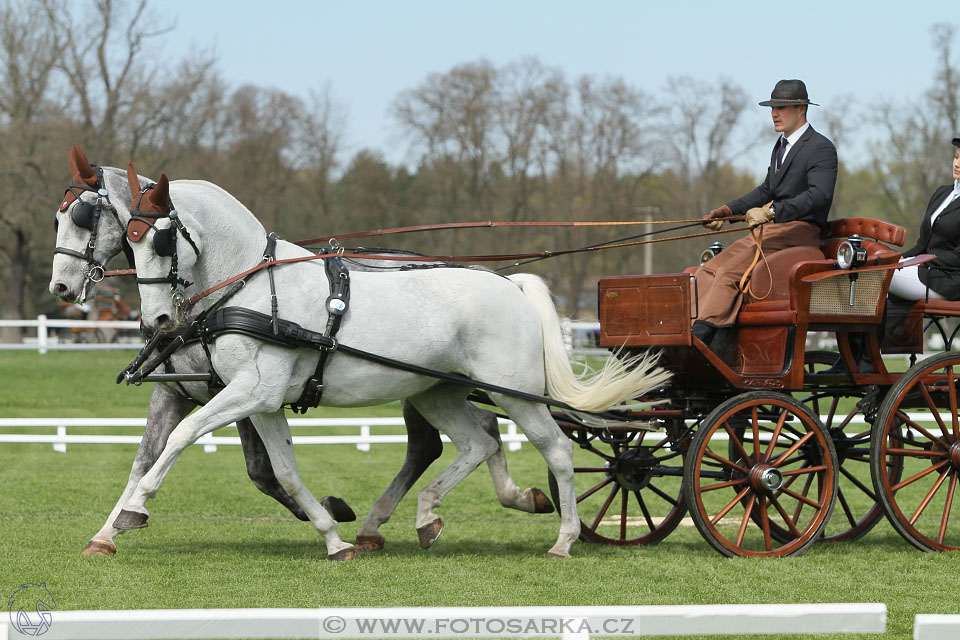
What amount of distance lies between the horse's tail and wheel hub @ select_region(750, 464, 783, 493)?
0.72 metres

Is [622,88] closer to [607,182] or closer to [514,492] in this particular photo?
[607,182]

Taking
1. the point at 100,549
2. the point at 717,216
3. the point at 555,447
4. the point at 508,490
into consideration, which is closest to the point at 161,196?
the point at 100,549

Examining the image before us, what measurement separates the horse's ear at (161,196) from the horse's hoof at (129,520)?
153cm

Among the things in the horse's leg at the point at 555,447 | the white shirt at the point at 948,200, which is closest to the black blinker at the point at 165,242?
the horse's leg at the point at 555,447

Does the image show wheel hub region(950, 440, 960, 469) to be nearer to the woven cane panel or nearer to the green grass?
the green grass

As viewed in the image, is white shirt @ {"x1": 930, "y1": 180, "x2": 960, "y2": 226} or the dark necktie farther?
white shirt @ {"x1": 930, "y1": 180, "x2": 960, "y2": 226}

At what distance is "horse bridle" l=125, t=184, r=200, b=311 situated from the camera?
571 cm

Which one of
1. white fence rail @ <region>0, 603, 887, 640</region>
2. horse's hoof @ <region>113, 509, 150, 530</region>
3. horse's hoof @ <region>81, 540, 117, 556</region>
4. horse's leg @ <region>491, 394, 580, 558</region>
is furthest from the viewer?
horse's leg @ <region>491, 394, 580, 558</region>

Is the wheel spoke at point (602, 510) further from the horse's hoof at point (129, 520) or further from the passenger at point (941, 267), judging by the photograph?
the horse's hoof at point (129, 520)

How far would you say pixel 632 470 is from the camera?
7059 millimetres

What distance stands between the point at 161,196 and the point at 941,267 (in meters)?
4.51

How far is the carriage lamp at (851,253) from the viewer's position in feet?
20.4

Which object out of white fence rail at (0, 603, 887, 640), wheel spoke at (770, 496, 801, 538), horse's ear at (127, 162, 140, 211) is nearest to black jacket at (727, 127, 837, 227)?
wheel spoke at (770, 496, 801, 538)

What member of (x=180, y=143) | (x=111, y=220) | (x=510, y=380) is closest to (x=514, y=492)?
(x=510, y=380)
